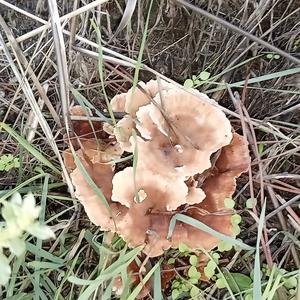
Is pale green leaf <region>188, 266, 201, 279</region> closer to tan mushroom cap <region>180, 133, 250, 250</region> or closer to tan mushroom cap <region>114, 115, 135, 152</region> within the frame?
tan mushroom cap <region>180, 133, 250, 250</region>

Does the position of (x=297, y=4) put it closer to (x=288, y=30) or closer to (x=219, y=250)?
(x=288, y=30)

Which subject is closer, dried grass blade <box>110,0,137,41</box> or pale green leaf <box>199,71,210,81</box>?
dried grass blade <box>110,0,137,41</box>

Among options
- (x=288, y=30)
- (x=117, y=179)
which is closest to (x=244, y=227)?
(x=117, y=179)

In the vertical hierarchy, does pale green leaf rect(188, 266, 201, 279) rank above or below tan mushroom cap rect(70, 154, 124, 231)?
below

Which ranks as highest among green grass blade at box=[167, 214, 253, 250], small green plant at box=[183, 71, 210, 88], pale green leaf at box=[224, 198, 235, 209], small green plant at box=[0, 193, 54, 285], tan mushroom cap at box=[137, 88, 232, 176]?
small green plant at box=[0, 193, 54, 285]

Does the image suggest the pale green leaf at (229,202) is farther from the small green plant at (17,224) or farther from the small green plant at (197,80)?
the small green plant at (17,224)

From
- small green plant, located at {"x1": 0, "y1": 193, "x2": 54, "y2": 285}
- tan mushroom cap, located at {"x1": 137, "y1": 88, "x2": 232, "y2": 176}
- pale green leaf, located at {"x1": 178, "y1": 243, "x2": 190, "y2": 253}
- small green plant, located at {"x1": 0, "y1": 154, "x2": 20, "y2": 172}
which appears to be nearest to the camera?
small green plant, located at {"x1": 0, "y1": 193, "x2": 54, "y2": 285}

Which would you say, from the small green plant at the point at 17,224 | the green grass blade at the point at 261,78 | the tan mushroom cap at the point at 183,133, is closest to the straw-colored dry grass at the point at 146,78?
the green grass blade at the point at 261,78

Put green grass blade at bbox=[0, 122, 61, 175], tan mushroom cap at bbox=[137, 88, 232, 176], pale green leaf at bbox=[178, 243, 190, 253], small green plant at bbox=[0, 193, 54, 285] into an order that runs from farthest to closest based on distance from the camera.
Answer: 1. green grass blade at bbox=[0, 122, 61, 175]
2. pale green leaf at bbox=[178, 243, 190, 253]
3. tan mushroom cap at bbox=[137, 88, 232, 176]
4. small green plant at bbox=[0, 193, 54, 285]

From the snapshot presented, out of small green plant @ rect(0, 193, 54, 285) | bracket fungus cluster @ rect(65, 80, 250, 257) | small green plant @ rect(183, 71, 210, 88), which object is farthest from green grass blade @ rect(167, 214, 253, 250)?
small green plant @ rect(0, 193, 54, 285)

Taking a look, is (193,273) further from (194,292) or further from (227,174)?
(227,174)
